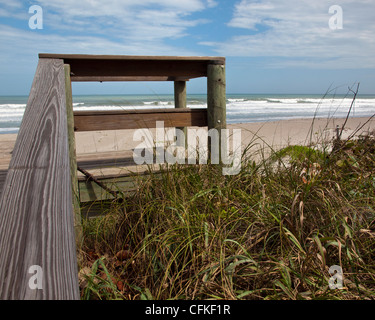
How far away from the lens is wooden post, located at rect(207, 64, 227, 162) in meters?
3.23

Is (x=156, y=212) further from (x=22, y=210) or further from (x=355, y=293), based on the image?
(x=22, y=210)

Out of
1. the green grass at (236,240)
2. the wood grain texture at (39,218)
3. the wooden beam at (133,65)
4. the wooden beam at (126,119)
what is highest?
the wooden beam at (133,65)

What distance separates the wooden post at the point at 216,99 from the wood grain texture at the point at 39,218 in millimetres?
1962

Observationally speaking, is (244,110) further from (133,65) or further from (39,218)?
(39,218)

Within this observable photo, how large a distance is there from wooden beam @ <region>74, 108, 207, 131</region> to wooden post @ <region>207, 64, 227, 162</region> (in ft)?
0.76

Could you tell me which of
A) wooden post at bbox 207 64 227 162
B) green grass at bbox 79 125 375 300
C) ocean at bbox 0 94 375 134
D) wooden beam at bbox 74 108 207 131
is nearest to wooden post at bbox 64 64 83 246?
green grass at bbox 79 125 375 300

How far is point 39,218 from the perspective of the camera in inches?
38.5

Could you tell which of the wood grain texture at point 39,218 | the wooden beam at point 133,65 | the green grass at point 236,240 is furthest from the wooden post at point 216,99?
the wood grain texture at point 39,218

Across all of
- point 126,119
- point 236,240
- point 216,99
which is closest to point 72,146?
point 126,119

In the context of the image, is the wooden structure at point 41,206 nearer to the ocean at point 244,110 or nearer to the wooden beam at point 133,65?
the wooden beam at point 133,65

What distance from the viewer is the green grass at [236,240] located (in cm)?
178

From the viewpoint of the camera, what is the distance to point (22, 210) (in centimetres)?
101
